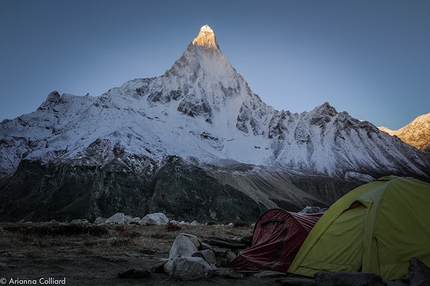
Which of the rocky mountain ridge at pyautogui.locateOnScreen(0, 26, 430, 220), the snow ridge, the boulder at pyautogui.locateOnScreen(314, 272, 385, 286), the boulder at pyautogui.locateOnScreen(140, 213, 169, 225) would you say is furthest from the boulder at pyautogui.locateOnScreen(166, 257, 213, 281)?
the snow ridge

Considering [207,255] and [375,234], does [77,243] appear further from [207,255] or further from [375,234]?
[375,234]

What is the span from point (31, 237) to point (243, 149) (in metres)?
128

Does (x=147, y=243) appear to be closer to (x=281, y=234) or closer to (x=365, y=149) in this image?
(x=281, y=234)

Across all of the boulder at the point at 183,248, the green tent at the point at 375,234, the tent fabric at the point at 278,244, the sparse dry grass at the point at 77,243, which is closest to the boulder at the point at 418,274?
the green tent at the point at 375,234

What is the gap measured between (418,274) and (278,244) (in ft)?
14.1

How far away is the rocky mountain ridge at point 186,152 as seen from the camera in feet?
262

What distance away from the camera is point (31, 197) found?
88.0 meters

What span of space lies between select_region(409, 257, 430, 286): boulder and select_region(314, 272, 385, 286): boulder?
578 mm

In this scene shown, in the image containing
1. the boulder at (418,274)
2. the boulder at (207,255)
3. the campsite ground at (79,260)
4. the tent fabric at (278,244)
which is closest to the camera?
the boulder at (418,274)

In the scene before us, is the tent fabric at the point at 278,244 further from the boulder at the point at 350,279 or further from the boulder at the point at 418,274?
the boulder at the point at 418,274

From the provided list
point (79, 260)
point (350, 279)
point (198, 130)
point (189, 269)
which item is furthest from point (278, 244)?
point (198, 130)

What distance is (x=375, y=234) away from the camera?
7.74m

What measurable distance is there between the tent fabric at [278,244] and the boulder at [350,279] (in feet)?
8.27

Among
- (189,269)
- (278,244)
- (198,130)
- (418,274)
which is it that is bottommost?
(189,269)
